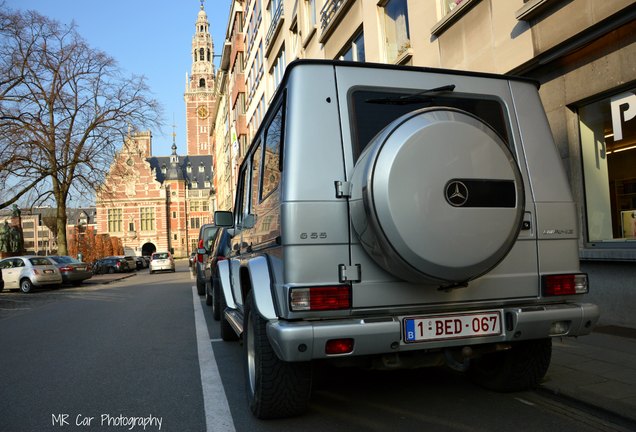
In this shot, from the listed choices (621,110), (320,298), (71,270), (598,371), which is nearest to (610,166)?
(621,110)

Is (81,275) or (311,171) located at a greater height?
(311,171)

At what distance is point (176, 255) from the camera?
3740 inches

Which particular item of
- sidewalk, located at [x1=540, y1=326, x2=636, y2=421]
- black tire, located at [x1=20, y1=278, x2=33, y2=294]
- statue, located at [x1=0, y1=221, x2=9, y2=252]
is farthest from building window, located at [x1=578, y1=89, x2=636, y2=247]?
statue, located at [x1=0, y1=221, x2=9, y2=252]

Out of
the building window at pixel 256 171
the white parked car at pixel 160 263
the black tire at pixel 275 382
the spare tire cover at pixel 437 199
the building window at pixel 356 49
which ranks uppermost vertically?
the building window at pixel 356 49

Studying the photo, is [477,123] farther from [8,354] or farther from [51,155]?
[51,155]

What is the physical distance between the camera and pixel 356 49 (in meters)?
15.2

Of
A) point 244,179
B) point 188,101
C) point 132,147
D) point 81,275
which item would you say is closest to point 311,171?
point 244,179

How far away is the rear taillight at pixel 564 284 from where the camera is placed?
357cm

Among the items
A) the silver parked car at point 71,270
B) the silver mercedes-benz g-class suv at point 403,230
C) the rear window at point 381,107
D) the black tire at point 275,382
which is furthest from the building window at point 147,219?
the rear window at point 381,107

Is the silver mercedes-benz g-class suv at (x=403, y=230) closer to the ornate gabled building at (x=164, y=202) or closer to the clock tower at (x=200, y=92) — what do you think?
the ornate gabled building at (x=164, y=202)

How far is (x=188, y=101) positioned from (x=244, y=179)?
121687 mm

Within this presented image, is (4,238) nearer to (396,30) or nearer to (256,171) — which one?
(396,30)

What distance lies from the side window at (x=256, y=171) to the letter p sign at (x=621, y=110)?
16.8 feet

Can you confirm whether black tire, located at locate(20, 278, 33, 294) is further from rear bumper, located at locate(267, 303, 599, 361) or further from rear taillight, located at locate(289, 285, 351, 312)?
rear taillight, located at locate(289, 285, 351, 312)
